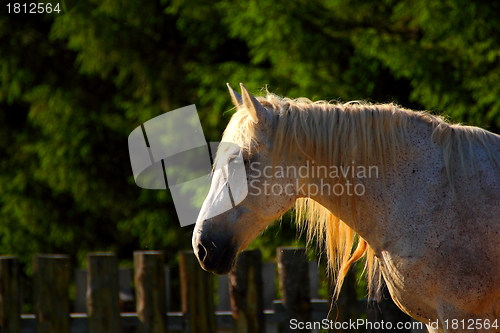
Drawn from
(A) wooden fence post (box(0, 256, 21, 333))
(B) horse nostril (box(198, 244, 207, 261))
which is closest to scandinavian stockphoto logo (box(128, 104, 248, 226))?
(A) wooden fence post (box(0, 256, 21, 333))

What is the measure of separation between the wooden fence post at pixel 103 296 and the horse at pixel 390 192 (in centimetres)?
157

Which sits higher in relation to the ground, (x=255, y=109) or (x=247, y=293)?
(x=255, y=109)

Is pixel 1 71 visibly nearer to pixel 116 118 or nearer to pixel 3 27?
pixel 3 27

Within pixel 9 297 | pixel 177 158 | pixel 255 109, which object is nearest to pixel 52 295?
pixel 9 297

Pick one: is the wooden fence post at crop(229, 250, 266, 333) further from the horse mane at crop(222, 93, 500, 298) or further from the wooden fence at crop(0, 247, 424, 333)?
the horse mane at crop(222, 93, 500, 298)

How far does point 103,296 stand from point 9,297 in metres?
0.71

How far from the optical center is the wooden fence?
3398mm

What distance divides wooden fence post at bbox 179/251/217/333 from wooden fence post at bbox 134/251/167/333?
15cm

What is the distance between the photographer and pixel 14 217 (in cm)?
555

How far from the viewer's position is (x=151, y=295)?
3.48 m

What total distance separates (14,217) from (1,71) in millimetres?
1591

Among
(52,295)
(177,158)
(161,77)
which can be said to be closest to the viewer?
(52,295)

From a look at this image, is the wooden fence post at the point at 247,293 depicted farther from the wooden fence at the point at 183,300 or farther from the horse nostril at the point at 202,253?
the horse nostril at the point at 202,253

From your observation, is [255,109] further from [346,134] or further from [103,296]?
[103,296]
